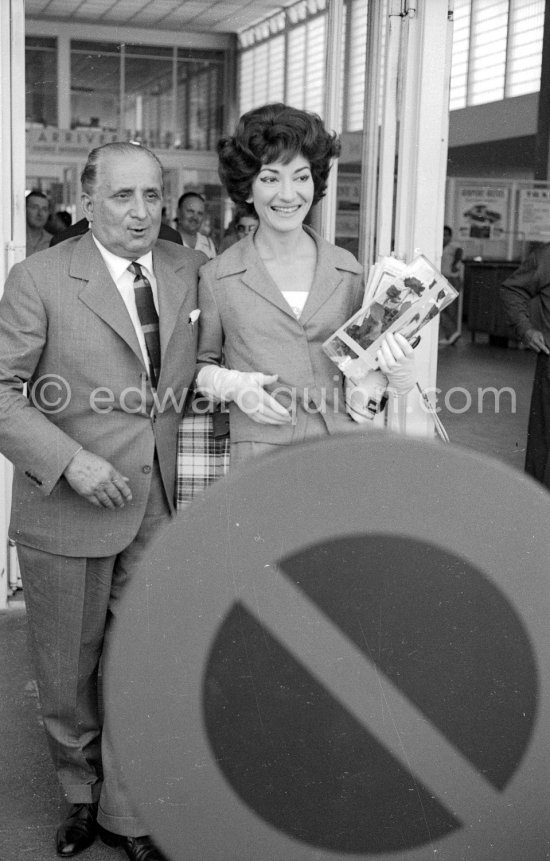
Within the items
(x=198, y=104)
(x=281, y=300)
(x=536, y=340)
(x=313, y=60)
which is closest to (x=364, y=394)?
(x=281, y=300)

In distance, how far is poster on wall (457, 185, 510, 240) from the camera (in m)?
8.90

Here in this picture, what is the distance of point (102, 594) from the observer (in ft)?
7.91

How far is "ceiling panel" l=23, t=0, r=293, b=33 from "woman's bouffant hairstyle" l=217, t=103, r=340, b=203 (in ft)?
40.7

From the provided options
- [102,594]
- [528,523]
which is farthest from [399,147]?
[528,523]

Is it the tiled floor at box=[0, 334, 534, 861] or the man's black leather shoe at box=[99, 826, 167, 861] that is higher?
the man's black leather shoe at box=[99, 826, 167, 861]

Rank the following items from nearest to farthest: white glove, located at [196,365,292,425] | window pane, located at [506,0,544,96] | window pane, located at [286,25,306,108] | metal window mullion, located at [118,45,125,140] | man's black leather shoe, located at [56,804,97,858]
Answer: white glove, located at [196,365,292,425] < man's black leather shoe, located at [56,804,97,858] < window pane, located at [506,0,544,96] < window pane, located at [286,25,306,108] < metal window mullion, located at [118,45,125,140]

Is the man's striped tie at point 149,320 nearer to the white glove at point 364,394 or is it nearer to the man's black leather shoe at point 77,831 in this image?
the white glove at point 364,394

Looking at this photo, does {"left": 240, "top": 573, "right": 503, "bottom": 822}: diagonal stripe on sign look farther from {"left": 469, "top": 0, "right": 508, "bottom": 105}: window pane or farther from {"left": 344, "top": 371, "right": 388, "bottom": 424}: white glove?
{"left": 469, "top": 0, "right": 508, "bottom": 105}: window pane

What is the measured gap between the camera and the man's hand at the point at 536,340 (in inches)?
194

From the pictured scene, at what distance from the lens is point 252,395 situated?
82.3 inches

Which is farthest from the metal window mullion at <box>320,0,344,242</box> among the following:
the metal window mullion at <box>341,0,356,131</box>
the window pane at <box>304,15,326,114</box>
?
the window pane at <box>304,15,326,114</box>

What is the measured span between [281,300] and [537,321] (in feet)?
10.3

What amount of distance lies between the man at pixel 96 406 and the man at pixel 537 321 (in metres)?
2.93

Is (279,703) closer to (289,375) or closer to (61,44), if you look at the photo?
(289,375)
